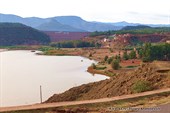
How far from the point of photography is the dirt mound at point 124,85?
21.9 m

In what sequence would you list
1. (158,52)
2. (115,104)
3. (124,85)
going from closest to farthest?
(115,104), (124,85), (158,52)

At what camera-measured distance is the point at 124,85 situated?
2608 centimetres

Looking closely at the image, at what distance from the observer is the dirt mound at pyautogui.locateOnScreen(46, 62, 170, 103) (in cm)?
2191

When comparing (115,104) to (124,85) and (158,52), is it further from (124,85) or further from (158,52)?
(158,52)

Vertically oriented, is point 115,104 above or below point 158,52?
above

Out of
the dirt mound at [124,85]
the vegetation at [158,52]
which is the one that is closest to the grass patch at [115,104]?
the dirt mound at [124,85]

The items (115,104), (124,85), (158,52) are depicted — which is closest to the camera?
(115,104)

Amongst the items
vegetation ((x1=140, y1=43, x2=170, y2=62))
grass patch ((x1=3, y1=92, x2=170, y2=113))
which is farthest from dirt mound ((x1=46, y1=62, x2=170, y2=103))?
vegetation ((x1=140, y1=43, x2=170, y2=62))

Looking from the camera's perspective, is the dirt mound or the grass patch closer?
the grass patch

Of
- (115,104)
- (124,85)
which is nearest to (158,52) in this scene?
(124,85)

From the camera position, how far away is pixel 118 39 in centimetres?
15325

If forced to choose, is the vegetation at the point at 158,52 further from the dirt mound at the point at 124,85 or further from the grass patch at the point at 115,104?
the grass patch at the point at 115,104

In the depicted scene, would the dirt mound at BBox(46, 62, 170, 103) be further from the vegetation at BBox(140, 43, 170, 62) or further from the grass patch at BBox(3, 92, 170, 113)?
the vegetation at BBox(140, 43, 170, 62)

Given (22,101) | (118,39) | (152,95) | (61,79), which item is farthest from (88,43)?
(152,95)
